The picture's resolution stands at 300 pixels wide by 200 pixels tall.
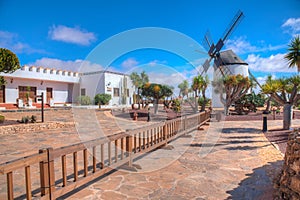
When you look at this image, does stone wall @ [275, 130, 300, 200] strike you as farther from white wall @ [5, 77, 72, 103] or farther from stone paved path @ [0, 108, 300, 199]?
white wall @ [5, 77, 72, 103]

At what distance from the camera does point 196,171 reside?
3.92 metres

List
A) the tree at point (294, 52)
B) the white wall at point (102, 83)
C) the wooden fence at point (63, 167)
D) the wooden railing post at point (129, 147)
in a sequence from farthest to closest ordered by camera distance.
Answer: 1. the white wall at point (102, 83)
2. the tree at point (294, 52)
3. the wooden railing post at point (129, 147)
4. the wooden fence at point (63, 167)

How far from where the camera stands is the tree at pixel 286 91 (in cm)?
815

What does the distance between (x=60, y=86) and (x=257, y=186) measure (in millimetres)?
23220

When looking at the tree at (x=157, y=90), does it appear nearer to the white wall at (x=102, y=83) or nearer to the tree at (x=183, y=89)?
the tree at (x=183, y=89)

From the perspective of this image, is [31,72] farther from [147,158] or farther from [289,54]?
[289,54]

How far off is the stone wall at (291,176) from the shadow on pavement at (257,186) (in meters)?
0.30

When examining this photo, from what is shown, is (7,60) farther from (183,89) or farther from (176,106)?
(183,89)

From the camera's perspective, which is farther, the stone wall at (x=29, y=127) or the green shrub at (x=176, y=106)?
the green shrub at (x=176, y=106)

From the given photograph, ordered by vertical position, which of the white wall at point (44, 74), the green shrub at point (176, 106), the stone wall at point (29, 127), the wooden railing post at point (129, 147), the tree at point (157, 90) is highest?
the white wall at point (44, 74)

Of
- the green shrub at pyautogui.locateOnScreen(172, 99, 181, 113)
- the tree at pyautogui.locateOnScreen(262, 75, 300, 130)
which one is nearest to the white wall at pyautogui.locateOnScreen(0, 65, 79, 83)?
the green shrub at pyautogui.locateOnScreen(172, 99, 181, 113)

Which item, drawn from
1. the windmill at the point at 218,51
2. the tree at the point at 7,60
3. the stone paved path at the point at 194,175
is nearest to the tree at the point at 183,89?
the windmill at the point at 218,51

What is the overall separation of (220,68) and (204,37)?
5906 millimetres

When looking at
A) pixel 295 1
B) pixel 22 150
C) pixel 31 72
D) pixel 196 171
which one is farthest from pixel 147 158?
pixel 31 72
